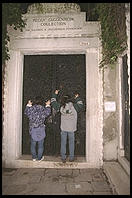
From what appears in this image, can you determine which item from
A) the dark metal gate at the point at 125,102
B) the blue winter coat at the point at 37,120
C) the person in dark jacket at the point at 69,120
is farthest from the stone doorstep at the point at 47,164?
the dark metal gate at the point at 125,102

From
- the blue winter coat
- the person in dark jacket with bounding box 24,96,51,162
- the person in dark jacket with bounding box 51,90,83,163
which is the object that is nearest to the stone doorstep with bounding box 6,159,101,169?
the person in dark jacket with bounding box 51,90,83,163

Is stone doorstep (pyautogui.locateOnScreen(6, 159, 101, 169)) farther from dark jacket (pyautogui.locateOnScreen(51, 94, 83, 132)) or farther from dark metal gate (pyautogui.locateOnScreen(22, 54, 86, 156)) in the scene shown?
dark jacket (pyautogui.locateOnScreen(51, 94, 83, 132))

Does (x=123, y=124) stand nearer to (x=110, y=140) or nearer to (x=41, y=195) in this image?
(x=110, y=140)

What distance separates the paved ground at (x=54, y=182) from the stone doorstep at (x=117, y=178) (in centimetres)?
18

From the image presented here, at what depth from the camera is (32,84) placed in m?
6.03

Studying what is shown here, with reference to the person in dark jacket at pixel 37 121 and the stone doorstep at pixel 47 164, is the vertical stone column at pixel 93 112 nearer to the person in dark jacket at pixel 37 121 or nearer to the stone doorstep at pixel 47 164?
the stone doorstep at pixel 47 164

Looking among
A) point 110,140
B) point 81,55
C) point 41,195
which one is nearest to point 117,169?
point 110,140

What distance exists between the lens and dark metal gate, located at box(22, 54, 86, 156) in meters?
5.91

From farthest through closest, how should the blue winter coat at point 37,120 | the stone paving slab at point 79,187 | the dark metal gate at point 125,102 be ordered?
1. the blue winter coat at point 37,120
2. the dark metal gate at point 125,102
3. the stone paving slab at point 79,187

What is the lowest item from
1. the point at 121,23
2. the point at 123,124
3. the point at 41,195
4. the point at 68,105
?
the point at 41,195

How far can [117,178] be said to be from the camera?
409cm

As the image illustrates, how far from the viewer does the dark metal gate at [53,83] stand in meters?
5.91

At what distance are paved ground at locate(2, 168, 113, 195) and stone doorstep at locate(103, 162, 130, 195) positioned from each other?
0.18 metres

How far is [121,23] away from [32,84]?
9.58 ft
